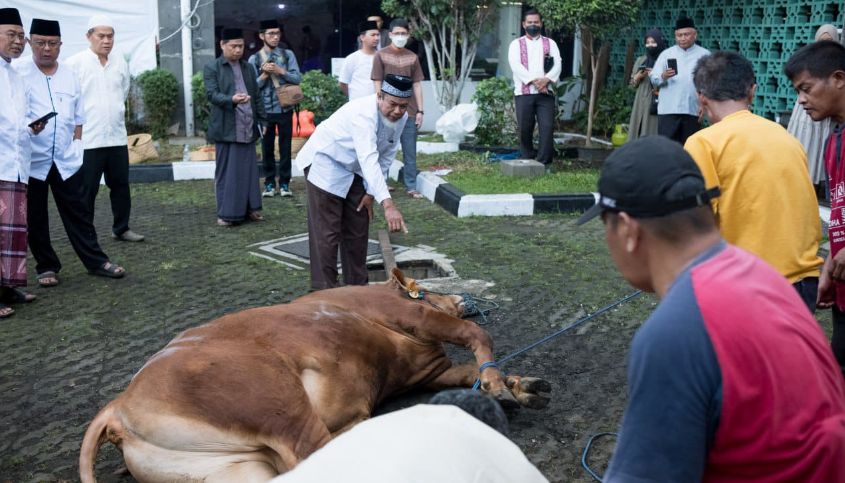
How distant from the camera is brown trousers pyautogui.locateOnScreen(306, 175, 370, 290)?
6164 mm

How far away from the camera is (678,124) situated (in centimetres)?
1013

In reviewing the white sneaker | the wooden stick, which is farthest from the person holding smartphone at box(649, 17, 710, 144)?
the white sneaker

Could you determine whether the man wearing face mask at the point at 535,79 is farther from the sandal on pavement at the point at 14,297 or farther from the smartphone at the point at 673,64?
the sandal on pavement at the point at 14,297

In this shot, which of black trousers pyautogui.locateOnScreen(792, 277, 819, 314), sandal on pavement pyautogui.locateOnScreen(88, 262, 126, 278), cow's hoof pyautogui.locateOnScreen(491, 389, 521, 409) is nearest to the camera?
black trousers pyautogui.locateOnScreen(792, 277, 819, 314)

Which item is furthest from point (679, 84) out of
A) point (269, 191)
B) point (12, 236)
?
point (12, 236)

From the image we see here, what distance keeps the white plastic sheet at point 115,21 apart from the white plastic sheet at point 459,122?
4750mm

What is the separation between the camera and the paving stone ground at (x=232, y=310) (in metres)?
4.27

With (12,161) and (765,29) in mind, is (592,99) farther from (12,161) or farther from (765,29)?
(12,161)

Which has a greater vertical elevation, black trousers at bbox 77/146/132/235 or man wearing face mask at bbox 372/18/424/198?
man wearing face mask at bbox 372/18/424/198

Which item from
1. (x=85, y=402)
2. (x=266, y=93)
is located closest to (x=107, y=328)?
(x=85, y=402)

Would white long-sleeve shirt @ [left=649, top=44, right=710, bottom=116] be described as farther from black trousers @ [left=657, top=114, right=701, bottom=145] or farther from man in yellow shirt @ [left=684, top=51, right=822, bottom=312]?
man in yellow shirt @ [left=684, top=51, right=822, bottom=312]

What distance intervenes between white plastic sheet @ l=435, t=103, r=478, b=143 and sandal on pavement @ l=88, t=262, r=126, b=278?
268 inches

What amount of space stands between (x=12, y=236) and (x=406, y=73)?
5.13 meters

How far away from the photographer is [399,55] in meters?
10.2
